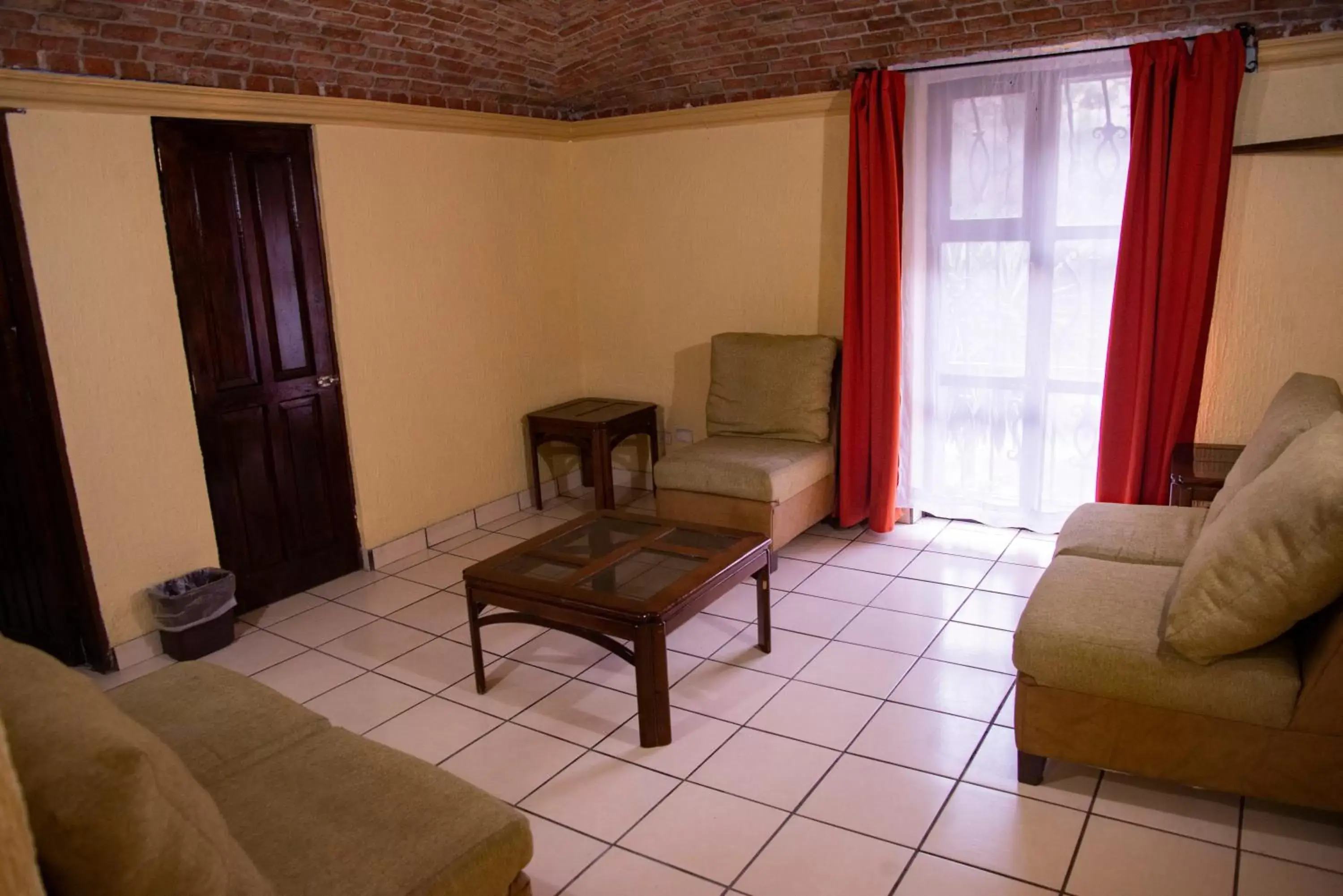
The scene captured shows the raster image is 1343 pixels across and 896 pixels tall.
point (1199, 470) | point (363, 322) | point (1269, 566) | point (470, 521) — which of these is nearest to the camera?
point (1269, 566)

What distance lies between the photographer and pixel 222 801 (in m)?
1.90

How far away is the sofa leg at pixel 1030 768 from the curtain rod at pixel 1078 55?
2741 mm

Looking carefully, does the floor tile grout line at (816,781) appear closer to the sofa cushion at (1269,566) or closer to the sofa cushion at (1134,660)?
the sofa cushion at (1134,660)

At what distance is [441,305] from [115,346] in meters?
1.55

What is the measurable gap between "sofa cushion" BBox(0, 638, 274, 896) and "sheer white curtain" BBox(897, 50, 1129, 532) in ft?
12.0

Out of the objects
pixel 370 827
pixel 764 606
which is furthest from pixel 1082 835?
pixel 370 827

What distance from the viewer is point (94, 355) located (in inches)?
132

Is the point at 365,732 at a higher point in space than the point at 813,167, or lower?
lower

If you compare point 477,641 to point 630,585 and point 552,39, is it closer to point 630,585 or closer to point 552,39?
point 630,585

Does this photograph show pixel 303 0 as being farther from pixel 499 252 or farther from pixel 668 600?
pixel 668 600

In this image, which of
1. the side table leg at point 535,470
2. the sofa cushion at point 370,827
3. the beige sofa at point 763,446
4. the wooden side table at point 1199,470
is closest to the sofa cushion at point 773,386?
the beige sofa at point 763,446

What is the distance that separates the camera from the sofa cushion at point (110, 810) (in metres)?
1.22

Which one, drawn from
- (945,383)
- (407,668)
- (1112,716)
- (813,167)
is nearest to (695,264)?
(813,167)

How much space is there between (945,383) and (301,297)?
9.63ft
